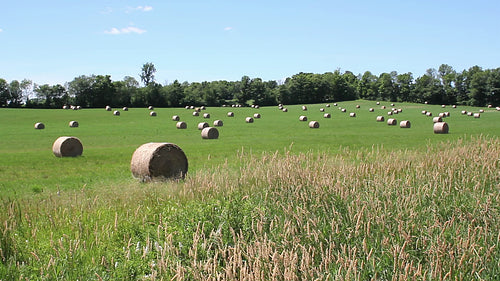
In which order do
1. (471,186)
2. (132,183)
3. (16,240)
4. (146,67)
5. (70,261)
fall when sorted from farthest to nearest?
(146,67), (132,183), (471,186), (16,240), (70,261)

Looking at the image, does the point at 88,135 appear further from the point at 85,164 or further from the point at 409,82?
the point at 409,82

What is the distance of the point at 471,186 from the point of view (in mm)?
11766

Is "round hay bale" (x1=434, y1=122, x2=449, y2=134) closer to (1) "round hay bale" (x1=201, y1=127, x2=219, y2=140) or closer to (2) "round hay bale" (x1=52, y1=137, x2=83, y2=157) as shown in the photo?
(1) "round hay bale" (x1=201, y1=127, x2=219, y2=140)

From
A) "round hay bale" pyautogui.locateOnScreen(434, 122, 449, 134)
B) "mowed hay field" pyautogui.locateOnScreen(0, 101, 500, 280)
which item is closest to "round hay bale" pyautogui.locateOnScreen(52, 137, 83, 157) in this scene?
"mowed hay field" pyautogui.locateOnScreen(0, 101, 500, 280)

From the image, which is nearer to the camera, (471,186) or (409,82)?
(471,186)

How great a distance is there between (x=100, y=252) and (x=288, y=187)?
5073 millimetres

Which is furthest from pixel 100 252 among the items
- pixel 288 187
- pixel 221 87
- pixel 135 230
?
pixel 221 87

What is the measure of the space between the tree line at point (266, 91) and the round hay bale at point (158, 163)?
3816 inches

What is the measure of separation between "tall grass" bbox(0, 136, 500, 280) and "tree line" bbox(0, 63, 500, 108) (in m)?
105

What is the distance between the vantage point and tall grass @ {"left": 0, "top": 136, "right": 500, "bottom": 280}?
585 cm

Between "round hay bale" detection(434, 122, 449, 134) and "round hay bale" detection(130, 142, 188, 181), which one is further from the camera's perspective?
"round hay bale" detection(434, 122, 449, 134)

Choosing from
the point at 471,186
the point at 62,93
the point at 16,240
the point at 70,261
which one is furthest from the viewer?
the point at 62,93

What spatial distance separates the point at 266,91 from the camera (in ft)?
464

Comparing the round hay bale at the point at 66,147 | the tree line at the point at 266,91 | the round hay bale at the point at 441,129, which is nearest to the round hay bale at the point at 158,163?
the round hay bale at the point at 66,147
